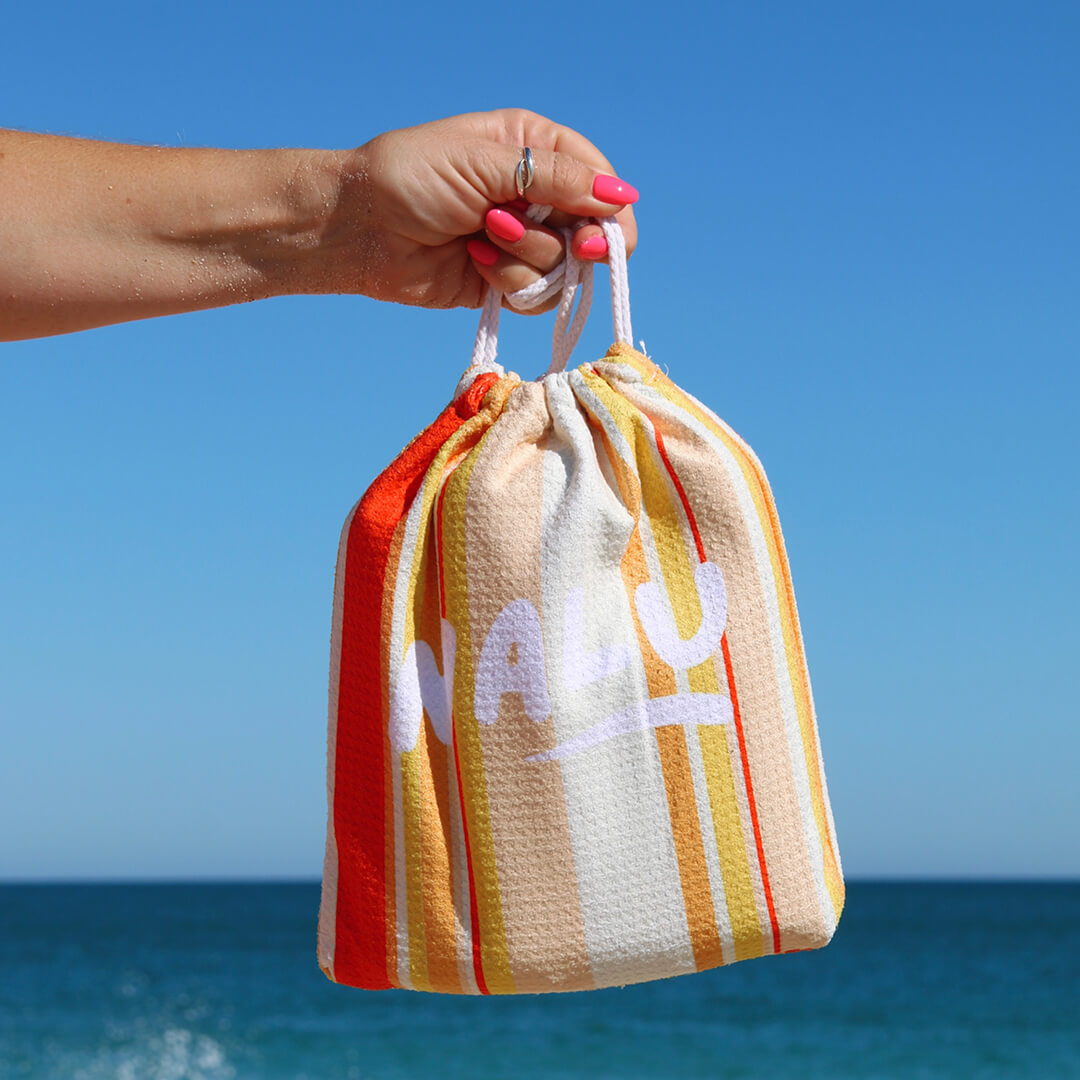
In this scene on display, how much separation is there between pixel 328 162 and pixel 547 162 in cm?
22

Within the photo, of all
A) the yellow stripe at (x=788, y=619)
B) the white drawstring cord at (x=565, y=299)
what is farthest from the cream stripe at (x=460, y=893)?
the white drawstring cord at (x=565, y=299)

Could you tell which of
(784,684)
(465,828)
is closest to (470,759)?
(465,828)

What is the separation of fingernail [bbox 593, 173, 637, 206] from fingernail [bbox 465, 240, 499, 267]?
129mm

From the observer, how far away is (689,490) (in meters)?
1.28

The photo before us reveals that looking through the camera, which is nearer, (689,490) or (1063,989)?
(689,490)

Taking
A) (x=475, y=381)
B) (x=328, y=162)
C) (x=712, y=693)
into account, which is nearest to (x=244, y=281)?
(x=328, y=162)

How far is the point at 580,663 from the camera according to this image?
1.23 m

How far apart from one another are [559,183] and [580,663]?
1.57 feet

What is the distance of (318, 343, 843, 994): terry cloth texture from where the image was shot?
3.95 ft

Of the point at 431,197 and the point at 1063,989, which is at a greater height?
the point at 431,197

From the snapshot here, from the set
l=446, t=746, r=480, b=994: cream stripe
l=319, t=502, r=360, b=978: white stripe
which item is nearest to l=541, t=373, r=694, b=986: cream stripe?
l=446, t=746, r=480, b=994: cream stripe

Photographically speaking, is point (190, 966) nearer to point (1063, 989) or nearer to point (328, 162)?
point (1063, 989)

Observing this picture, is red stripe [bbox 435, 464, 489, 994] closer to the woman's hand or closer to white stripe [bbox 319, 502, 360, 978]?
white stripe [bbox 319, 502, 360, 978]

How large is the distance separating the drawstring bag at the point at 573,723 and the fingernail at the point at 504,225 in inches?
7.4
